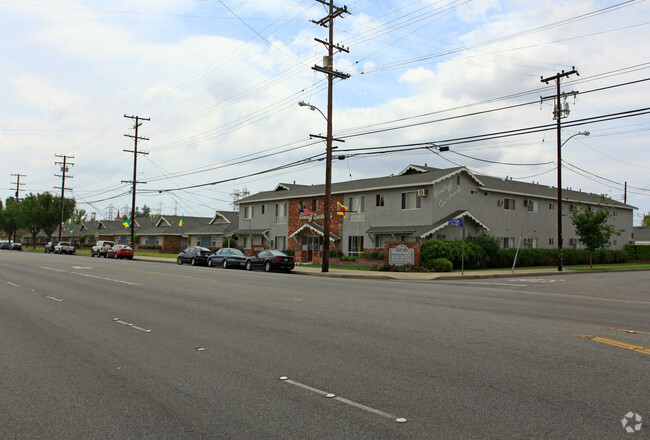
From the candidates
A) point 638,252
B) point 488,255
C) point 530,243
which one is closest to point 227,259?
point 488,255

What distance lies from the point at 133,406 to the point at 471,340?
5.28m

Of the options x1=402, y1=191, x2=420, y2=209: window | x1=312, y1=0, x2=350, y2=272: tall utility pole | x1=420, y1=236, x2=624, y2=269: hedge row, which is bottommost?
x1=420, y1=236, x2=624, y2=269: hedge row

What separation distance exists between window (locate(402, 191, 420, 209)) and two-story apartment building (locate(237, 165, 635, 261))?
0.07m

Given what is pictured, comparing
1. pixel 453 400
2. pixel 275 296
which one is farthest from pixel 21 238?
pixel 453 400

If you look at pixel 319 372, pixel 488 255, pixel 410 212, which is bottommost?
pixel 319 372

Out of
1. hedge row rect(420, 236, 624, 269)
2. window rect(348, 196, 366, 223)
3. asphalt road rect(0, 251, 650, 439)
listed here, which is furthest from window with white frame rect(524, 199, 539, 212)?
asphalt road rect(0, 251, 650, 439)

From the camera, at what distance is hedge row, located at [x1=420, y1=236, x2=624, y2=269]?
31672mm

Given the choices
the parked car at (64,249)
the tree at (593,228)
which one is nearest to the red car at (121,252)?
the parked car at (64,249)

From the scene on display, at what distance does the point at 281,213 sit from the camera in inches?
1875

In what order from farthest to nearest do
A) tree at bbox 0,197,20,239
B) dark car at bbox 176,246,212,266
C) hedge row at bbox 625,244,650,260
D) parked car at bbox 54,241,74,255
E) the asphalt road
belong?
tree at bbox 0,197,20,239 < parked car at bbox 54,241,74,255 < hedge row at bbox 625,244,650,260 < dark car at bbox 176,246,212,266 < the asphalt road

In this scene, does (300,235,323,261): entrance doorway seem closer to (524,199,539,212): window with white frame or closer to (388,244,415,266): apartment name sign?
(388,244,415,266): apartment name sign

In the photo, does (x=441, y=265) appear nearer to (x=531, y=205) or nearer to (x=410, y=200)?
(x=410, y=200)

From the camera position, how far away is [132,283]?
1780 centimetres

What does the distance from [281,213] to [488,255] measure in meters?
20.4
